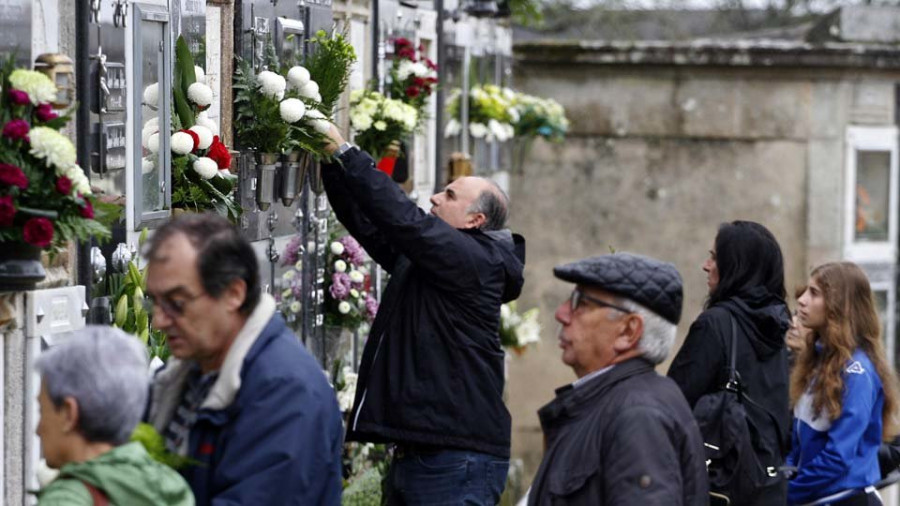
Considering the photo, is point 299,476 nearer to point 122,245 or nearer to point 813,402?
point 122,245

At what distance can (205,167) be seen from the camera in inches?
220

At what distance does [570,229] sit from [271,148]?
330 inches

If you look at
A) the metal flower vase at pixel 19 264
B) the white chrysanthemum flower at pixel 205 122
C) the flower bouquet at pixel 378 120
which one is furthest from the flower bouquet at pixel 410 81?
the metal flower vase at pixel 19 264

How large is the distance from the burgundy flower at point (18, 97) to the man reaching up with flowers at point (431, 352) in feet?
5.07

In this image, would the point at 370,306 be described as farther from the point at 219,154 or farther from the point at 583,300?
the point at 583,300

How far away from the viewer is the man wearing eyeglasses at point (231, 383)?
11.2 ft

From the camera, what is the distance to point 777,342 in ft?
20.5

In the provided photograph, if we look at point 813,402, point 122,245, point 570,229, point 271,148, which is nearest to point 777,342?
point 813,402

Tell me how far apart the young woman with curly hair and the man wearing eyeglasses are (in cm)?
350

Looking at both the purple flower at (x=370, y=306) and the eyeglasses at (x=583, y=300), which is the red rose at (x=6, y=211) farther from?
the purple flower at (x=370, y=306)

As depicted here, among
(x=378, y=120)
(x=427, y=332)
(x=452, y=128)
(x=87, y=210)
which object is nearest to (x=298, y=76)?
(x=427, y=332)

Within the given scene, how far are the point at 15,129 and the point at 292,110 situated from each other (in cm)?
192

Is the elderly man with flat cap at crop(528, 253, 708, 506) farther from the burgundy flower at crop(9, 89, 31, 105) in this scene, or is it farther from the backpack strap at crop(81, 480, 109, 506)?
the burgundy flower at crop(9, 89, 31, 105)

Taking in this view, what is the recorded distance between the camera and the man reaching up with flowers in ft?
18.2
